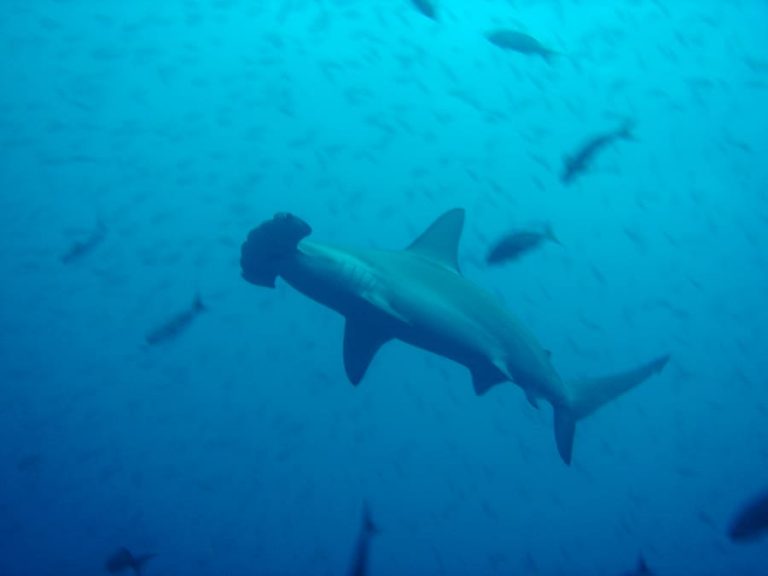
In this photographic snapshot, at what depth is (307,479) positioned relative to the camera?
1259 centimetres

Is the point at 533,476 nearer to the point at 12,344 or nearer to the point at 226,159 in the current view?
the point at 226,159

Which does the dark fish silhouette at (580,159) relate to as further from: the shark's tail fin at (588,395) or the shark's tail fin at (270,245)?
the shark's tail fin at (270,245)

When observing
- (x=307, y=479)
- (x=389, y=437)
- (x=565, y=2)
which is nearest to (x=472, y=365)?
(x=389, y=437)

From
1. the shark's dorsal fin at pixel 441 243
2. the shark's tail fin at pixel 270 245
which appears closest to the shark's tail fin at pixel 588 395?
the shark's dorsal fin at pixel 441 243

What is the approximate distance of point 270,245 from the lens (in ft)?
10.5

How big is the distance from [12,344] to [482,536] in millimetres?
13922

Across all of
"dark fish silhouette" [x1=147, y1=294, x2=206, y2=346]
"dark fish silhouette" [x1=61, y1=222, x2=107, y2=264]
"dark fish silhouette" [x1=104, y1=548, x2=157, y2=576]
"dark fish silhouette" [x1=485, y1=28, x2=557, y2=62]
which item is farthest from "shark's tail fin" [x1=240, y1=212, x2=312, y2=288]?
"dark fish silhouette" [x1=61, y1=222, x2=107, y2=264]

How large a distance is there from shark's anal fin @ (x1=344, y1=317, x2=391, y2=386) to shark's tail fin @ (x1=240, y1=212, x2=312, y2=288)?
789mm

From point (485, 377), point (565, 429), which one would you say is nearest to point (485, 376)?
point (485, 377)

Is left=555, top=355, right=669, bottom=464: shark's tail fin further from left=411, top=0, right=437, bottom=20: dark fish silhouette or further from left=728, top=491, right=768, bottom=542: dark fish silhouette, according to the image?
left=411, top=0, right=437, bottom=20: dark fish silhouette

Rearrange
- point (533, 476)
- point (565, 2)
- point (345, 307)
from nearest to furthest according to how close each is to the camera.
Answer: point (345, 307), point (533, 476), point (565, 2)

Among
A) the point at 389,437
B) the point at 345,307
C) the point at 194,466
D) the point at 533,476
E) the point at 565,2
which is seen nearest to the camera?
the point at 345,307

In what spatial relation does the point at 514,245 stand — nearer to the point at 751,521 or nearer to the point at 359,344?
the point at 359,344

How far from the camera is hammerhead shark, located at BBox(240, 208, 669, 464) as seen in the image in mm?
3262
